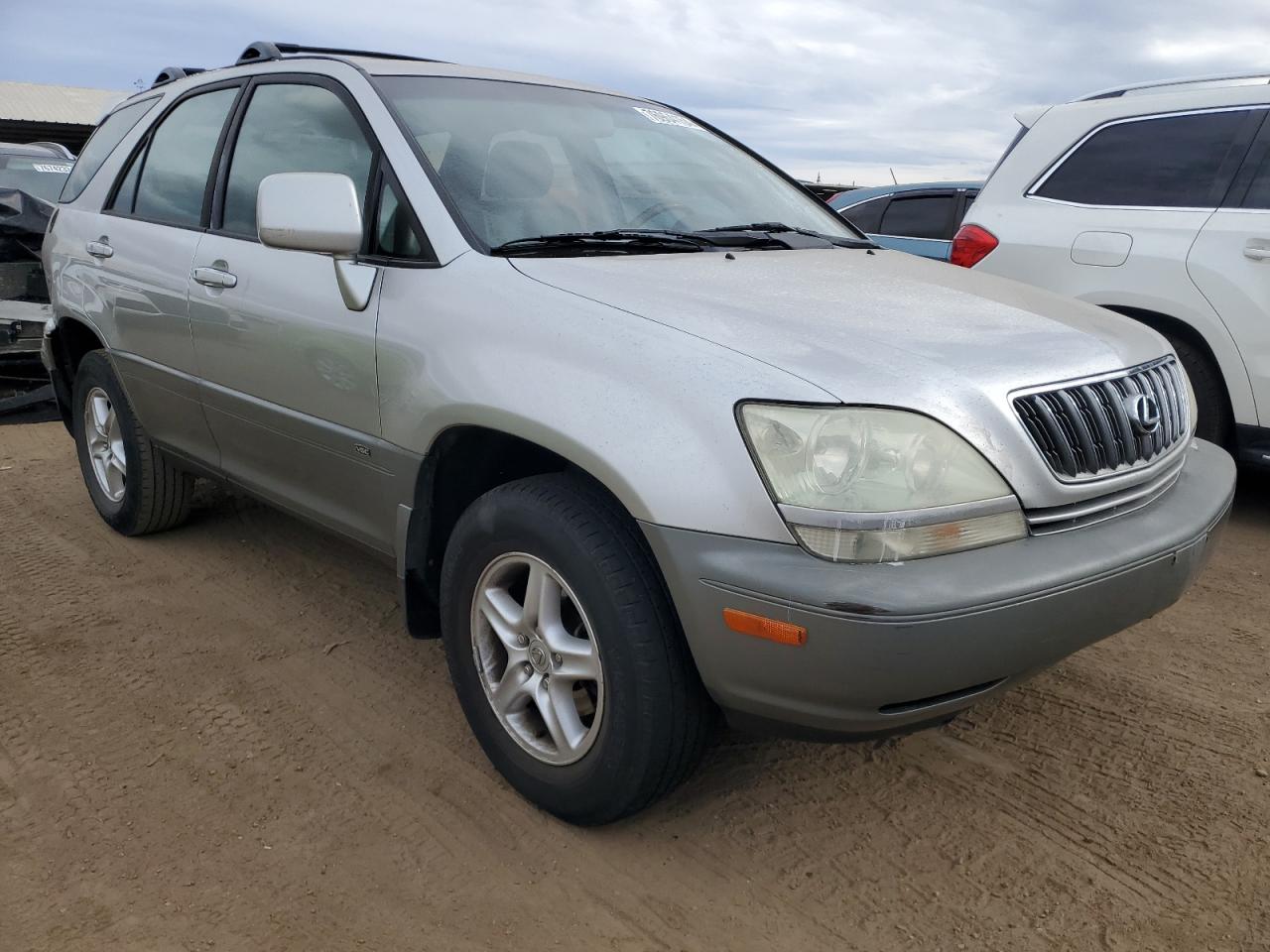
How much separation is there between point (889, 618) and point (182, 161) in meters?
3.23

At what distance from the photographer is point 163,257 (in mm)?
3660

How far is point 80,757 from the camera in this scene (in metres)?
2.76

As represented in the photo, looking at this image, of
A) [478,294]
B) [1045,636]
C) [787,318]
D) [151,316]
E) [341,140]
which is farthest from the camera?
[151,316]

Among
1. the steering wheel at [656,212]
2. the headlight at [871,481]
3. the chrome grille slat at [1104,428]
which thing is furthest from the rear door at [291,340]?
the chrome grille slat at [1104,428]

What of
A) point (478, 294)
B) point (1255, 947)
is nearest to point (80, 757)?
point (478, 294)

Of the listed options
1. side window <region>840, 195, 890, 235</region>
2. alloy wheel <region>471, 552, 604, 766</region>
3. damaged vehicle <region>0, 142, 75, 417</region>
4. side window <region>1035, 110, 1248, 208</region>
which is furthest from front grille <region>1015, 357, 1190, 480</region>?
damaged vehicle <region>0, 142, 75, 417</region>

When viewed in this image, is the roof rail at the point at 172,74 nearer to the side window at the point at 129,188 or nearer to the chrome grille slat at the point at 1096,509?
the side window at the point at 129,188

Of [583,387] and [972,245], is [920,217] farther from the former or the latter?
[583,387]

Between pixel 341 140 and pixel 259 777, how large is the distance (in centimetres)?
178

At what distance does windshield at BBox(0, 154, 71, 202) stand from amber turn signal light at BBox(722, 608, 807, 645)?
870cm

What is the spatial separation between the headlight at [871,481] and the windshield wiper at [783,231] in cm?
120

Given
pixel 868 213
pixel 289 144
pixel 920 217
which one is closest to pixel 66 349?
pixel 289 144

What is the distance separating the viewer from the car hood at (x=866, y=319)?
2.06 meters

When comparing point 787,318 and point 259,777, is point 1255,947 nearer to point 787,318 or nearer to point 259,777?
point 787,318
